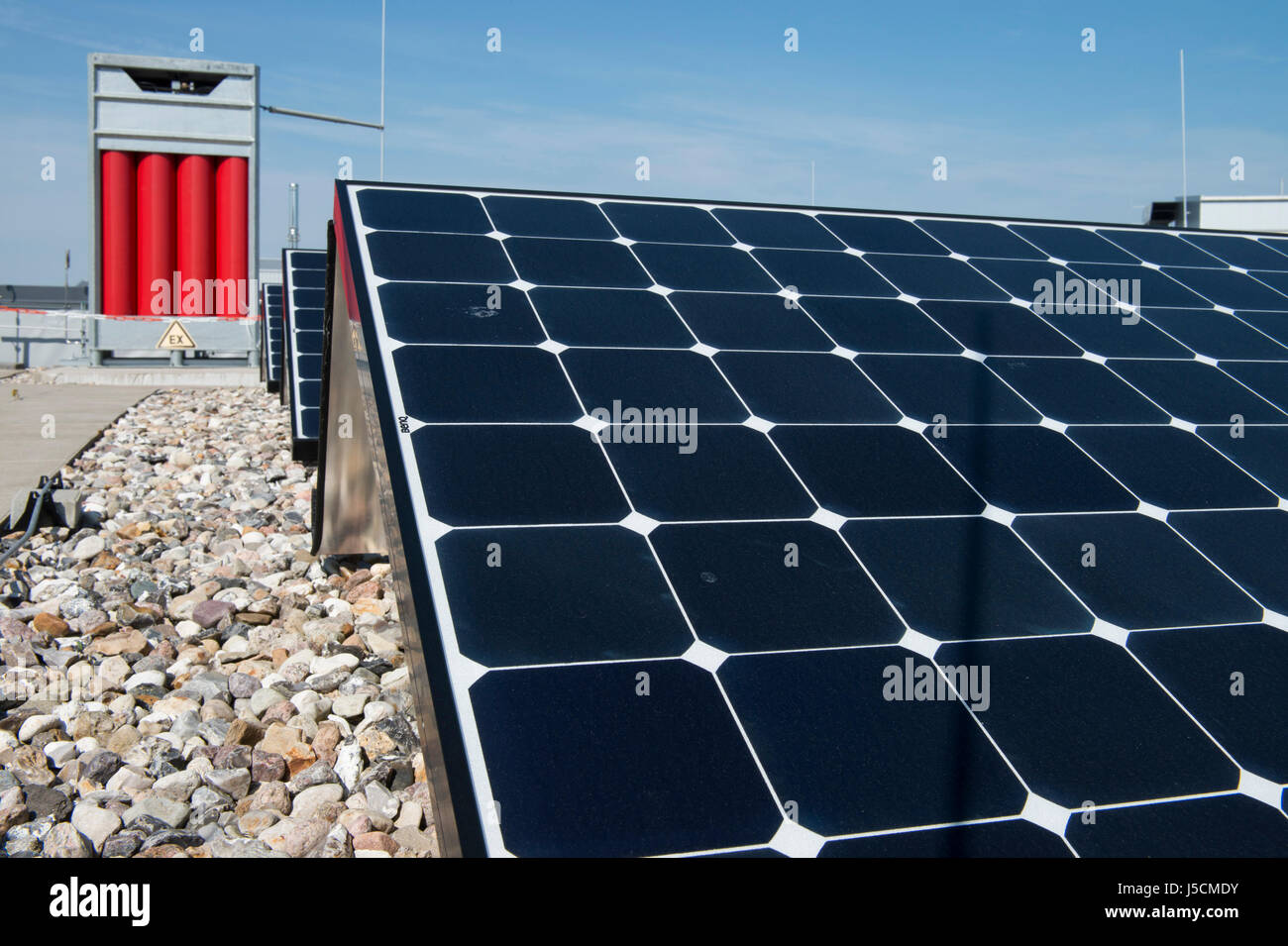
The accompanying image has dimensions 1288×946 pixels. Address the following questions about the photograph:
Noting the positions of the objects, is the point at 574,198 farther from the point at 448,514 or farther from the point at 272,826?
the point at 272,826

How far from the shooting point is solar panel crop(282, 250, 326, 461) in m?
10.2

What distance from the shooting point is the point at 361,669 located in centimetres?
592

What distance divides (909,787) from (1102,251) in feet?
15.1

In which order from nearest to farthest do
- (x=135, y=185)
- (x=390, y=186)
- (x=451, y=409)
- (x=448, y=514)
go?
(x=448, y=514)
(x=451, y=409)
(x=390, y=186)
(x=135, y=185)

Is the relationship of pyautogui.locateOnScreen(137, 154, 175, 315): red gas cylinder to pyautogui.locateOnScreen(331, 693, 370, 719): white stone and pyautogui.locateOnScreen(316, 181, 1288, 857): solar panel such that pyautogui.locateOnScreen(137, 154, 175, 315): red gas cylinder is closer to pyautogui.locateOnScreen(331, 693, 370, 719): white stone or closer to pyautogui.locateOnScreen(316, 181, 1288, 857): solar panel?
pyautogui.locateOnScreen(331, 693, 370, 719): white stone

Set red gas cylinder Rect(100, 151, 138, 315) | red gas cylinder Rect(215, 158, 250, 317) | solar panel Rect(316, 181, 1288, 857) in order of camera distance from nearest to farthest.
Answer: solar panel Rect(316, 181, 1288, 857)
red gas cylinder Rect(100, 151, 138, 315)
red gas cylinder Rect(215, 158, 250, 317)

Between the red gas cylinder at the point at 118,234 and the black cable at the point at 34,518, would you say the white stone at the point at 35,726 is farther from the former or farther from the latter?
the red gas cylinder at the point at 118,234

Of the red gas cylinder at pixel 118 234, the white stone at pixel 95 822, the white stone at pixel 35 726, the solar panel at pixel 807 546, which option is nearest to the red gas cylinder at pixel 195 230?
the red gas cylinder at pixel 118 234

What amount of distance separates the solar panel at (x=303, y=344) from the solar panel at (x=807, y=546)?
4.87 metres

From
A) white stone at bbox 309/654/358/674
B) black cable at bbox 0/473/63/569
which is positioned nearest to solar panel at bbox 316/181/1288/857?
white stone at bbox 309/654/358/674

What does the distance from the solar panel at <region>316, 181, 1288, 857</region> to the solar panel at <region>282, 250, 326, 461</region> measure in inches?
192

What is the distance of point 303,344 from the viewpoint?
11.7 meters
